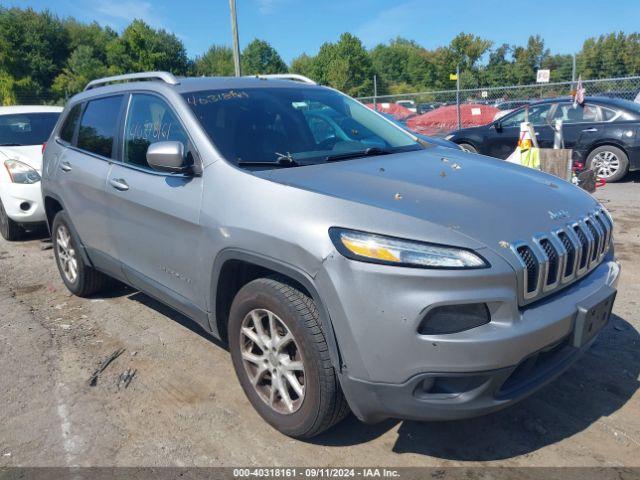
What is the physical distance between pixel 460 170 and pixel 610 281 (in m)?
0.95

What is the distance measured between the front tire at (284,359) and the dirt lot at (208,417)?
0.59ft

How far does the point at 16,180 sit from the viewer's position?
6797mm

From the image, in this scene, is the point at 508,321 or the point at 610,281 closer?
the point at 508,321

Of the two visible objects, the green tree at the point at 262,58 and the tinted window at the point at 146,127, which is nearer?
the tinted window at the point at 146,127

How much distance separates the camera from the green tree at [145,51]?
1162 inches

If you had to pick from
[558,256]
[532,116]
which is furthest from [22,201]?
[532,116]

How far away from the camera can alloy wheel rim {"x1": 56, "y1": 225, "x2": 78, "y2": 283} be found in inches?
191

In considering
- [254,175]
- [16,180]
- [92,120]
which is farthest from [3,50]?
[254,175]

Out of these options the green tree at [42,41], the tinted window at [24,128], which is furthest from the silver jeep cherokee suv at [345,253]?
the green tree at [42,41]

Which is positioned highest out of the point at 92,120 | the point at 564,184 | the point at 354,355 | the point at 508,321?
the point at 92,120

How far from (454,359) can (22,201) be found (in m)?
6.33

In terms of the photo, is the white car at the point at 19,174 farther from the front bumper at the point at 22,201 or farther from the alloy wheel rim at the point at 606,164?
the alloy wheel rim at the point at 606,164

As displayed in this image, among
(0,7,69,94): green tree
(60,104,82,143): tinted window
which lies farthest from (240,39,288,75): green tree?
(60,104,82,143): tinted window

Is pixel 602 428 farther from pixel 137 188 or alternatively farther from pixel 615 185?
pixel 615 185
